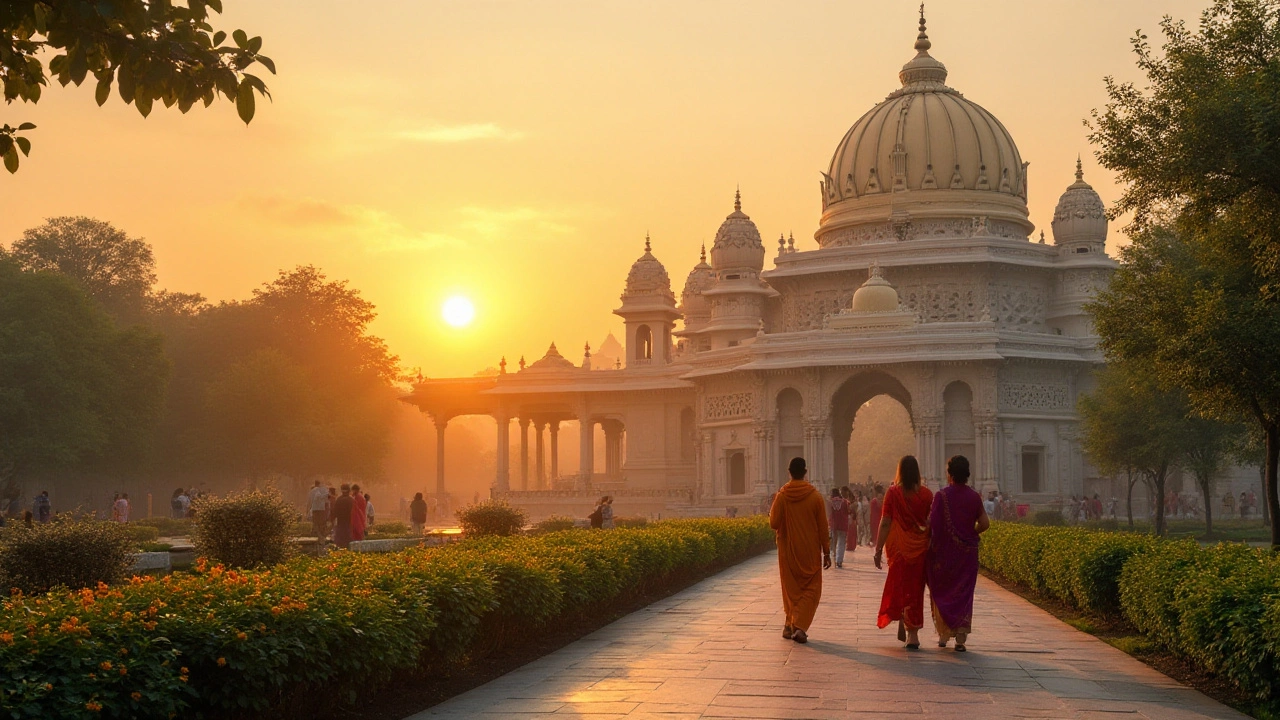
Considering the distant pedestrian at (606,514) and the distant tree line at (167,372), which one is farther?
the distant tree line at (167,372)

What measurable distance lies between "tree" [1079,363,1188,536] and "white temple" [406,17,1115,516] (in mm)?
3206

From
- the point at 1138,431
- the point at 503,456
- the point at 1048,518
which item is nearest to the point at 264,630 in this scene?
the point at 1138,431

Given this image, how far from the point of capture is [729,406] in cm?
4966

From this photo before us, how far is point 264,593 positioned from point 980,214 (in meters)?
47.7

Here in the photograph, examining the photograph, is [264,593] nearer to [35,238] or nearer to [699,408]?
[699,408]

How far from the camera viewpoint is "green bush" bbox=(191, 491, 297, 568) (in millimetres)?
17359

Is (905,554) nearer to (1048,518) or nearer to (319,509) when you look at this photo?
(319,509)

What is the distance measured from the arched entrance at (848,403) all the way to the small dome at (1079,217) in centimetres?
948

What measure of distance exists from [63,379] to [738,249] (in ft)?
90.5

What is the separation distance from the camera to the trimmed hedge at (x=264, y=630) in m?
6.34

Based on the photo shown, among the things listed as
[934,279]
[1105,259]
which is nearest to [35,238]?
[934,279]

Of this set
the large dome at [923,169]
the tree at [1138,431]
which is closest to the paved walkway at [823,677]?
the tree at [1138,431]

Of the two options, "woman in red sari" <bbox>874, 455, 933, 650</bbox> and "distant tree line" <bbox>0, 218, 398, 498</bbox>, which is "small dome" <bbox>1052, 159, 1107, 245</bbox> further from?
"woman in red sari" <bbox>874, 455, 933, 650</bbox>

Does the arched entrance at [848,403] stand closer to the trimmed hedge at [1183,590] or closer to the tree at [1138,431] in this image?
the tree at [1138,431]
